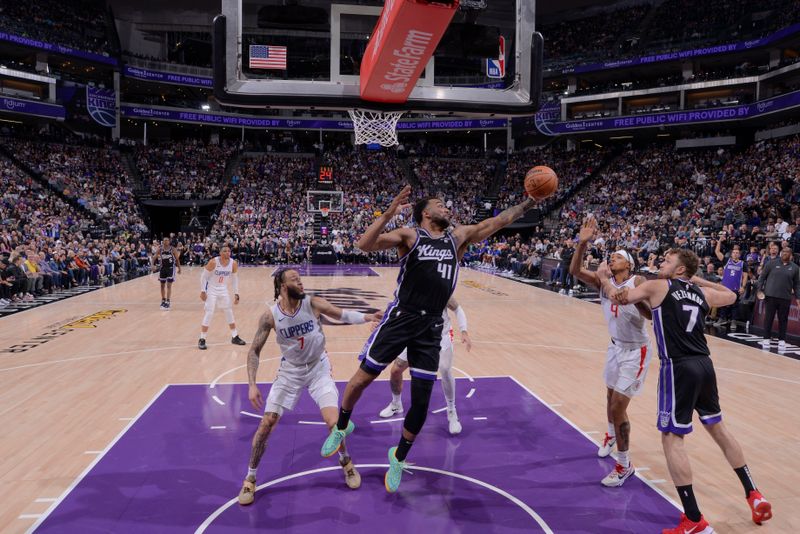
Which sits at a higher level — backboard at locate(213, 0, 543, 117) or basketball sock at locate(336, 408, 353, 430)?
backboard at locate(213, 0, 543, 117)

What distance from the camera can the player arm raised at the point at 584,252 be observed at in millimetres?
4275

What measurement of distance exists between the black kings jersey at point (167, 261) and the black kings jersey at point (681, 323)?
40.8ft

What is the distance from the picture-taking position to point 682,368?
393 cm

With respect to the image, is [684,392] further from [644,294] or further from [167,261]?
[167,261]

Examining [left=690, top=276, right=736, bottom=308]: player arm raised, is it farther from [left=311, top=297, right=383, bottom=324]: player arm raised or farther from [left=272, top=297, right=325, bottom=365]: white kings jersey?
[left=272, top=297, right=325, bottom=365]: white kings jersey

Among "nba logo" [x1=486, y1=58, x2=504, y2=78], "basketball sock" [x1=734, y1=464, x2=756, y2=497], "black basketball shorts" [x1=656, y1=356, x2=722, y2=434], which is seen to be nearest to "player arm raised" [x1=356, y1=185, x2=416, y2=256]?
"black basketball shorts" [x1=656, y1=356, x2=722, y2=434]

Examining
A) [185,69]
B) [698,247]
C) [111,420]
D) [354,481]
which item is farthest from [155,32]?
[354,481]

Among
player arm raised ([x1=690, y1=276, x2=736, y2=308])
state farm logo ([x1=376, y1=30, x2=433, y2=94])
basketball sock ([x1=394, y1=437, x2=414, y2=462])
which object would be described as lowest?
basketball sock ([x1=394, y1=437, x2=414, y2=462])

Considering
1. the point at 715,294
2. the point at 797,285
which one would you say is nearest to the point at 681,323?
the point at 715,294

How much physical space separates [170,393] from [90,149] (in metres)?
32.4

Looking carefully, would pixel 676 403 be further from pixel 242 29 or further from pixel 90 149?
pixel 90 149

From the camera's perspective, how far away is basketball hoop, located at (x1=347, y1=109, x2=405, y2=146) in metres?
7.67

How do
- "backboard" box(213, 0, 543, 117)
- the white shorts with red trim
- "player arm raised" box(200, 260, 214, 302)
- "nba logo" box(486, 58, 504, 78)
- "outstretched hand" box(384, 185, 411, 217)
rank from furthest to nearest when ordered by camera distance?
"player arm raised" box(200, 260, 214, 302), "nba logo" box(486, 58, 504, 78), "backboard" box(213, 0, 543, 117), the white shorts with red trim, "outstretched hand" box(384, 185, 411, 217)

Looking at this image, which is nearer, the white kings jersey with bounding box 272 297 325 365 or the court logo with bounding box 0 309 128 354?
the white kings jersey with bounding box 272 297 325 365
